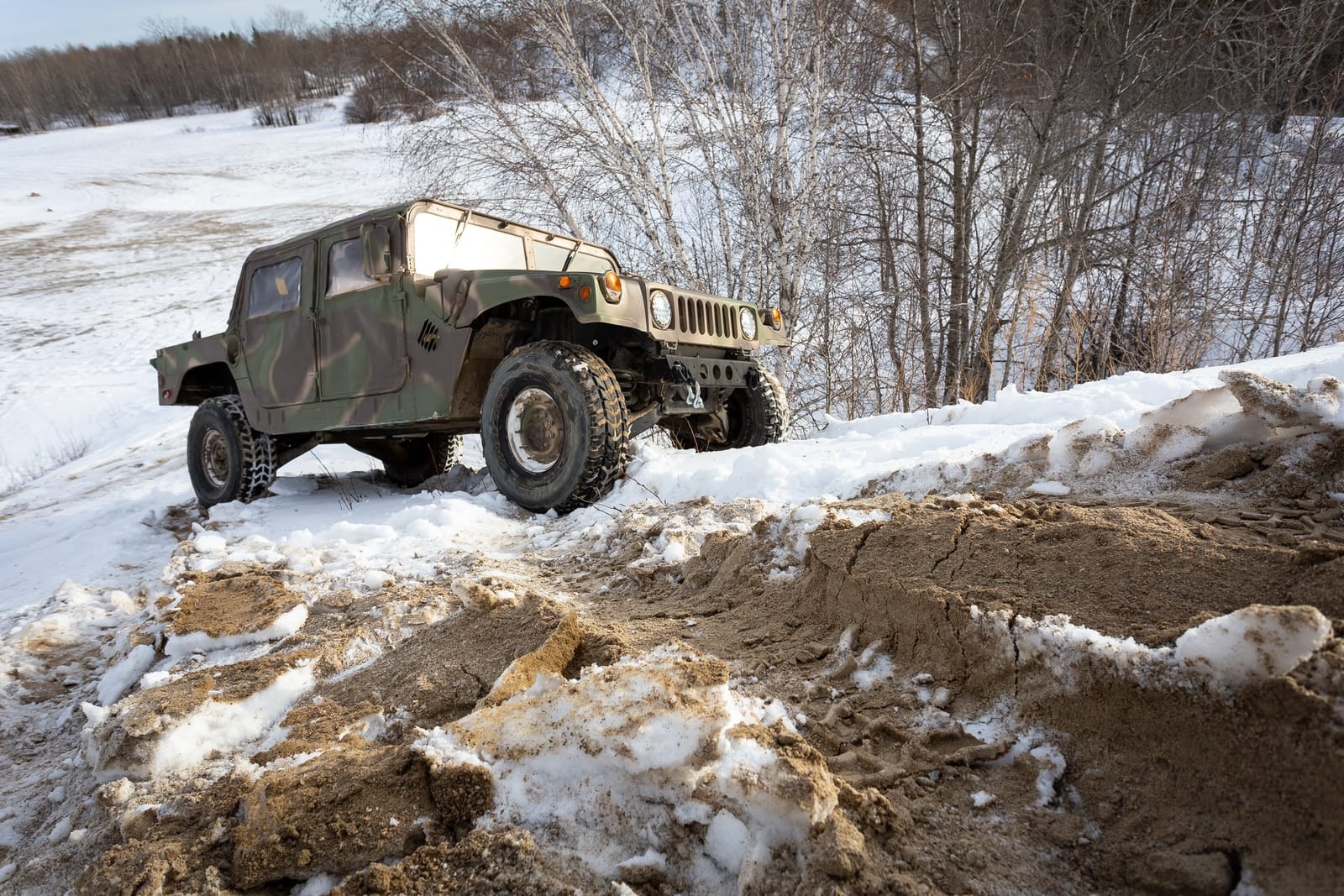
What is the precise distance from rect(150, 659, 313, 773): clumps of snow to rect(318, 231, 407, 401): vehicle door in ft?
8.98

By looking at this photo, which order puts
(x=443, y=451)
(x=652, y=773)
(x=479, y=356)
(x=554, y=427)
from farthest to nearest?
(x=443, y=451), (x=479, y=356), (x=554, y=427), (x=652, y=773)

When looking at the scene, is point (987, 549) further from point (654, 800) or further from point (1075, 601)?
point (654, 800)

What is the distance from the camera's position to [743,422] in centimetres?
500

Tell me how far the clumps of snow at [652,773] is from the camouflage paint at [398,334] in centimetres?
248

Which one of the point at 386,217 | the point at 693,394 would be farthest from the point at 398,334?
the point at 693,394

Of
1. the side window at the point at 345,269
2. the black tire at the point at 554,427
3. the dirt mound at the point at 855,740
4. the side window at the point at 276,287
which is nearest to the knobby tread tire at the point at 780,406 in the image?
the black tire at the point at 554,427

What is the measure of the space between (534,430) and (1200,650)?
3.33m

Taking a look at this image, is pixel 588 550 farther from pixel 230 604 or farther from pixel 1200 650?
pixel 1200 650

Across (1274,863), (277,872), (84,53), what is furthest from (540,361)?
(84,53)

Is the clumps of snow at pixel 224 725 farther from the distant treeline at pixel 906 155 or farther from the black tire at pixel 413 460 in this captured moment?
the distant treeline at pixel 906 155

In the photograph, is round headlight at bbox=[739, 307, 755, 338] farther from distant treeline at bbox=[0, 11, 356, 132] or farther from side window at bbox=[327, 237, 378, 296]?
distant treeline at bbox=[0, 11, 356, 132]

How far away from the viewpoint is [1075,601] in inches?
62.0

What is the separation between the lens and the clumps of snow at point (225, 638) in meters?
2.37

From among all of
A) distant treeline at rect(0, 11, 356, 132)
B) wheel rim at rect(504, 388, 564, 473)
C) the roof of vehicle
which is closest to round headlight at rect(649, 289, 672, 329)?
wheel rim at rect(504, 388, 564, 473)
